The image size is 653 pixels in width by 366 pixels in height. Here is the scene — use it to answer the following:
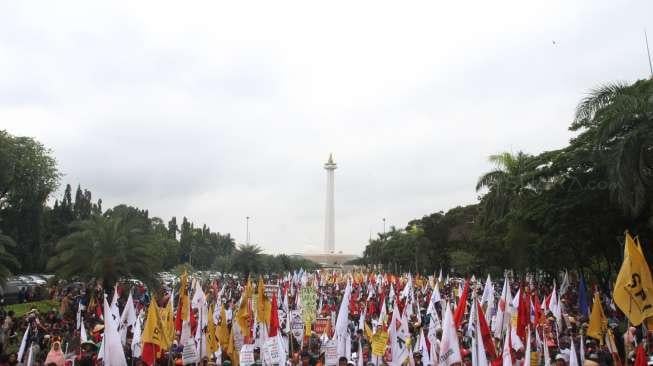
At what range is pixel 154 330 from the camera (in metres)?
11.6

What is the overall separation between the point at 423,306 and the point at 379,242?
278 feet

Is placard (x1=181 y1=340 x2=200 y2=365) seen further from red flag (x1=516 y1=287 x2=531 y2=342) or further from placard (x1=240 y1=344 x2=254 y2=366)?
red flag (x1=516 y1=287 x2=531 y2=342)

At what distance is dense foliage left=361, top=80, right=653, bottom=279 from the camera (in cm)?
1781

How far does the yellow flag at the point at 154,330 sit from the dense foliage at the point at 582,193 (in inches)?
497

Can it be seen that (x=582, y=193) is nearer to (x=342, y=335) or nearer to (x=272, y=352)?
(x=342, y=335)

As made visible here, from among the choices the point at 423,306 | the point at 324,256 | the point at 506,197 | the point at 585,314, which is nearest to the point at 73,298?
the point at 423,306

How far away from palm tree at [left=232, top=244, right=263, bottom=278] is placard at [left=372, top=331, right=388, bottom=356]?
56.0 meters

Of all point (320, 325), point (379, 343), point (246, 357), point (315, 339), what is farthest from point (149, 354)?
point (320, 325)

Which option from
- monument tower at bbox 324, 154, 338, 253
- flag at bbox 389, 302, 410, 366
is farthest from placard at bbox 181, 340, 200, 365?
monument tower at bbox 324, 154, 338, 253

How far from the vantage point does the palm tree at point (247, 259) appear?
6744cm

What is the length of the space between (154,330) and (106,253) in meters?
18.0

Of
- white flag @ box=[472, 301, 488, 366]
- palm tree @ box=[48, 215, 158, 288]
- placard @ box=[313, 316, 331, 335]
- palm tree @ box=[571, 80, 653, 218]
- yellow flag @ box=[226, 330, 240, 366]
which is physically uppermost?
palm tree @ box=[571, 80, 653, 218]

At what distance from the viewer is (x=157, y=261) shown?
31.8m

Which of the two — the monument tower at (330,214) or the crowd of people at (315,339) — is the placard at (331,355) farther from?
the monument tower at (330,214)
